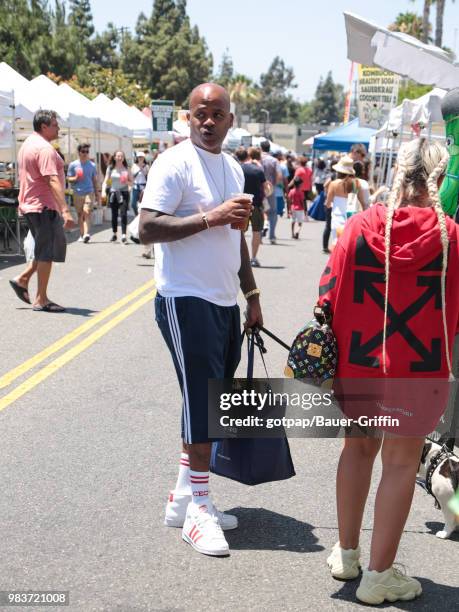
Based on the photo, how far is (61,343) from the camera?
8.19 metres

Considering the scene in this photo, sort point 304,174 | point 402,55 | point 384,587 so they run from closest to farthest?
1. point 384,587
2. point 402,55
3. point 304,174

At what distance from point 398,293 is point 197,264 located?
0.97m

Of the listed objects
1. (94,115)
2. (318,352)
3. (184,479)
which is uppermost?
(94,115)

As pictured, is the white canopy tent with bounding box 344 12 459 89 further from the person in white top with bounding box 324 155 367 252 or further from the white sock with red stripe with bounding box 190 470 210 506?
the white sock with red stripe with bounding box 190 470 210 506

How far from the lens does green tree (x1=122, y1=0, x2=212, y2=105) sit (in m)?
81.4

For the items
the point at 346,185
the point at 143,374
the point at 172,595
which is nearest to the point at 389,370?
the point at 172,595

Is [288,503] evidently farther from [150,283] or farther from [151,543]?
[150,283]

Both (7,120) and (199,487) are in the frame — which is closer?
(199,487)

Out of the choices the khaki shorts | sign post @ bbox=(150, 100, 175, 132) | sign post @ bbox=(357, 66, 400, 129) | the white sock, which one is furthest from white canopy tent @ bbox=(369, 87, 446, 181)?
the white sock

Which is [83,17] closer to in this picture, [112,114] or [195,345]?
[112,114]

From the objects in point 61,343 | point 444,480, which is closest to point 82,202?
point 61,343

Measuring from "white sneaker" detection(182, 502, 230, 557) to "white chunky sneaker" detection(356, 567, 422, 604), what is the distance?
2.16ft

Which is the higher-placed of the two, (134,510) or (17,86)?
(17,86)

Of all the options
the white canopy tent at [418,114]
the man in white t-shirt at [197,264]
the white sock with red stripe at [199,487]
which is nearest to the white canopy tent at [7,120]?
the white canopy tent at [418,114]
